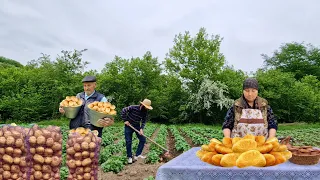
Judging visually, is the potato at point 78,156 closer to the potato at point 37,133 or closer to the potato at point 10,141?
the potato at point 37,133

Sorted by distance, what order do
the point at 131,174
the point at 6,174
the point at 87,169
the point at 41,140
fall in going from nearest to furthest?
1. the point at 41,140
2. the point at 6,174
3. the point at 87,169
4. the point at 131,174

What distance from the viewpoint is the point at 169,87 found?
107 feet

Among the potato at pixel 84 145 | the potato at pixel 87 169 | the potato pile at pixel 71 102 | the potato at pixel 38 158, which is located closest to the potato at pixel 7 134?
the potato at pixel 38 158

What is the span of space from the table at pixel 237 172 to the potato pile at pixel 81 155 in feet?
3.35

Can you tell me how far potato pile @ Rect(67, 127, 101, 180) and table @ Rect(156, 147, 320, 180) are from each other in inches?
40.2

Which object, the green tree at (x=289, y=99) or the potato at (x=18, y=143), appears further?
the green tree at (x=289, y=99)

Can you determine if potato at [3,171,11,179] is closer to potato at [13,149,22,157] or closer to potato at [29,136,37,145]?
potato at [13,149,22,157]

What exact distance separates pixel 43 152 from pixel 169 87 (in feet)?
95.9

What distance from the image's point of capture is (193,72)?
31859mm

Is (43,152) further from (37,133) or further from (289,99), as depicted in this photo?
(289,99)

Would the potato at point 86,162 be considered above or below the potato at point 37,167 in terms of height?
above

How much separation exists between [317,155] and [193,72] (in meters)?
29.0

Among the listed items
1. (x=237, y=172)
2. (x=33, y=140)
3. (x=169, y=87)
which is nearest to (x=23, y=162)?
(x=33, y=140)

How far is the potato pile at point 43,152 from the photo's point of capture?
3537 mm
